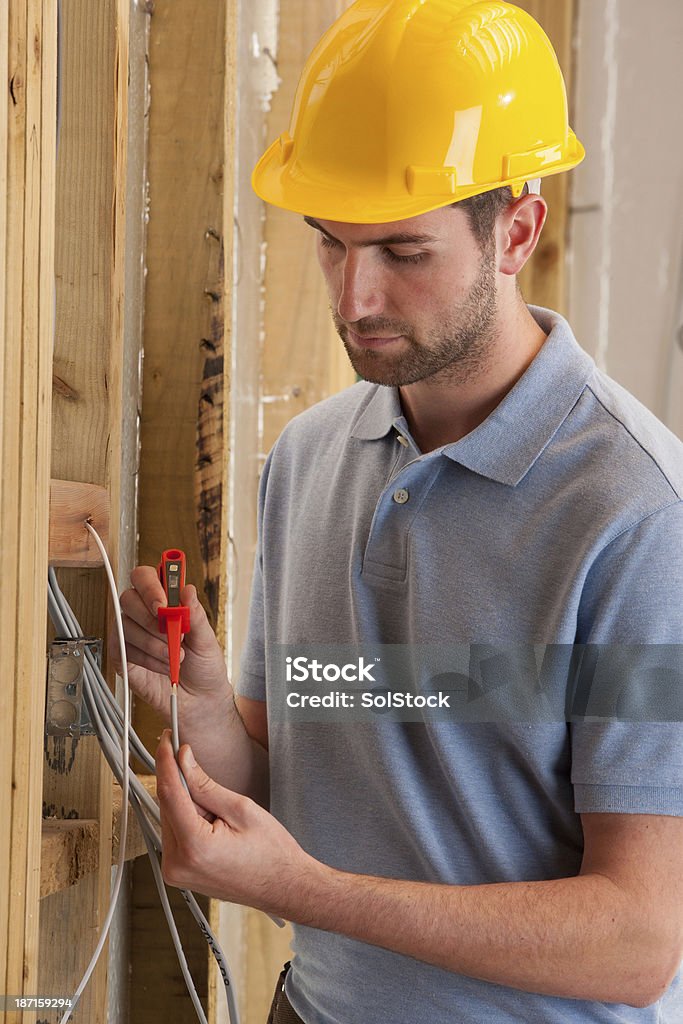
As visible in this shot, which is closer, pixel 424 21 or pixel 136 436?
pixel 424 21

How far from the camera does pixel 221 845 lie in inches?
33.6

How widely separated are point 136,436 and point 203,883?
0.56m

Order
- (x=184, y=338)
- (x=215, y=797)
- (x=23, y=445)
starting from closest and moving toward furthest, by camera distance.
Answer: (x=23, y=445), (x=215, y=797), (x=184, y=338)

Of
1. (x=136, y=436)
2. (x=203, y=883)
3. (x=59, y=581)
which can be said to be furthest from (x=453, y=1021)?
(x=136, y=436)

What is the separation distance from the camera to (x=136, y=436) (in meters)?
1.25

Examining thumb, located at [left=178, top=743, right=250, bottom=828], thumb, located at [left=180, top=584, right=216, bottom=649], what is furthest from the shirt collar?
thumb, located at [left=178, top=743, right=250, bottom=828]

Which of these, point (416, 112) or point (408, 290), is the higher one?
point (416, 112)

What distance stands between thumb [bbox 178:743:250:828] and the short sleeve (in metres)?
0.30

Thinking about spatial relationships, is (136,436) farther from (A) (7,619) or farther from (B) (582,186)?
(B) (582,186)

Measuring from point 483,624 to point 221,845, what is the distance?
0.33 meters

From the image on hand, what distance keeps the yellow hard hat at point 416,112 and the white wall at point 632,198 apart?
3.38ft

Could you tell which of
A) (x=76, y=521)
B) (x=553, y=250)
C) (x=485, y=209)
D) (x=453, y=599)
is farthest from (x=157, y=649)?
(x=553, y=250)

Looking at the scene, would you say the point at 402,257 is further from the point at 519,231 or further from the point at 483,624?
the point at 483,624

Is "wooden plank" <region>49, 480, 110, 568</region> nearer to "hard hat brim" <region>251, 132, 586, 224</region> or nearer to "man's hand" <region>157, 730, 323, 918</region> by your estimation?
"man's hand" <region>157, 730, 323, 918</region>
